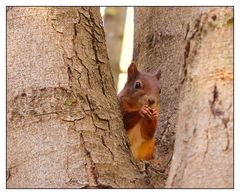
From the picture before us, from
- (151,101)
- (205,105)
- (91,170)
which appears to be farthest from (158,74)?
(205,105)

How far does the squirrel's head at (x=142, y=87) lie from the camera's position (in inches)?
146

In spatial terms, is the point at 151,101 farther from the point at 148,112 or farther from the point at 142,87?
the point at 142,87

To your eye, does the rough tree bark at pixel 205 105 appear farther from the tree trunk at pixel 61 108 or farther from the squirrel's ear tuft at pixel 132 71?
the squirrel's ear tuft at pixel 132 71

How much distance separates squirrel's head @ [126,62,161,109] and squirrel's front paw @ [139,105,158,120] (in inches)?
1.1

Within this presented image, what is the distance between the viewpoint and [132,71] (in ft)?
12.9

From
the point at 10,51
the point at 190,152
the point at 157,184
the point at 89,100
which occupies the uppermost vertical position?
the point at 10,51

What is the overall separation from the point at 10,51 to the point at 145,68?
127 cm

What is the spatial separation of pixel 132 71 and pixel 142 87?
14 centimetres

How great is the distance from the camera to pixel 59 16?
112 inches

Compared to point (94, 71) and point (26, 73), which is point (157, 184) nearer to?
point (94, 71)

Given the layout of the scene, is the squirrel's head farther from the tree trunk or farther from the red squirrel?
the tree trunk

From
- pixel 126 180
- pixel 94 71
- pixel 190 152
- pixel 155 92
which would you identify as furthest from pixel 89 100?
pixel 155 92

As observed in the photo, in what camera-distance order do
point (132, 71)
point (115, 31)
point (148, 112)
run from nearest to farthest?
point (148, 112)
point (132, 71)
point (115, 31)

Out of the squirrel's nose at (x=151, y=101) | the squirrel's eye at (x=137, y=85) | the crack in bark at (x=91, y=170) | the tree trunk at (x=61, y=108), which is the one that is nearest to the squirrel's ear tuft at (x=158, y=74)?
the squirrel's nose at (x=151, y=101)
